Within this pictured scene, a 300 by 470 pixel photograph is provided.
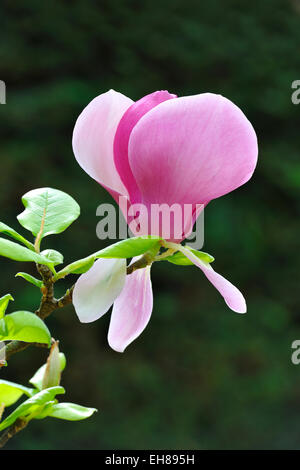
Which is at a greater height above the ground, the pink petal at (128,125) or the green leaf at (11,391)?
the pink petal at (128,125)

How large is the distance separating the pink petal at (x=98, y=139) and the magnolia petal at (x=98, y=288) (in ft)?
0.13

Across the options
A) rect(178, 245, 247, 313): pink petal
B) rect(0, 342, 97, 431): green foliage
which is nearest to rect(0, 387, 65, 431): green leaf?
rect(0, 342, 97, 431): green foliage

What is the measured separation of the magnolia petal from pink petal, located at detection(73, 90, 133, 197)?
4cm

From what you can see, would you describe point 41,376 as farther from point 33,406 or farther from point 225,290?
point 225,290

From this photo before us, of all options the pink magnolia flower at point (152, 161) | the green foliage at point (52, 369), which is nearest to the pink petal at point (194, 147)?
the pink magnolia flower at point (152, 161)

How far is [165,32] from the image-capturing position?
7.16 ft

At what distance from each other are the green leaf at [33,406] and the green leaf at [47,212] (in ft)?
0.27

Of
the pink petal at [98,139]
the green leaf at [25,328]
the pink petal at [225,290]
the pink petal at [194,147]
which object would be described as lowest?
the green leaf at [25,328]

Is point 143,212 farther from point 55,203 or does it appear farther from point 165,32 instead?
point 165,32

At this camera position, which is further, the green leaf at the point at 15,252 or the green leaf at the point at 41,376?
the green leaf at the point at 41,376

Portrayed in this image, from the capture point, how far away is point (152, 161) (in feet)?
0.94

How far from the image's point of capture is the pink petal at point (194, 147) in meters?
0.27

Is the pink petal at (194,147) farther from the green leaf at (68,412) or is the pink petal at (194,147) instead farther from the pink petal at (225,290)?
the green leaf at (68,412)

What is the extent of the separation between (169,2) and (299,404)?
148 cm
